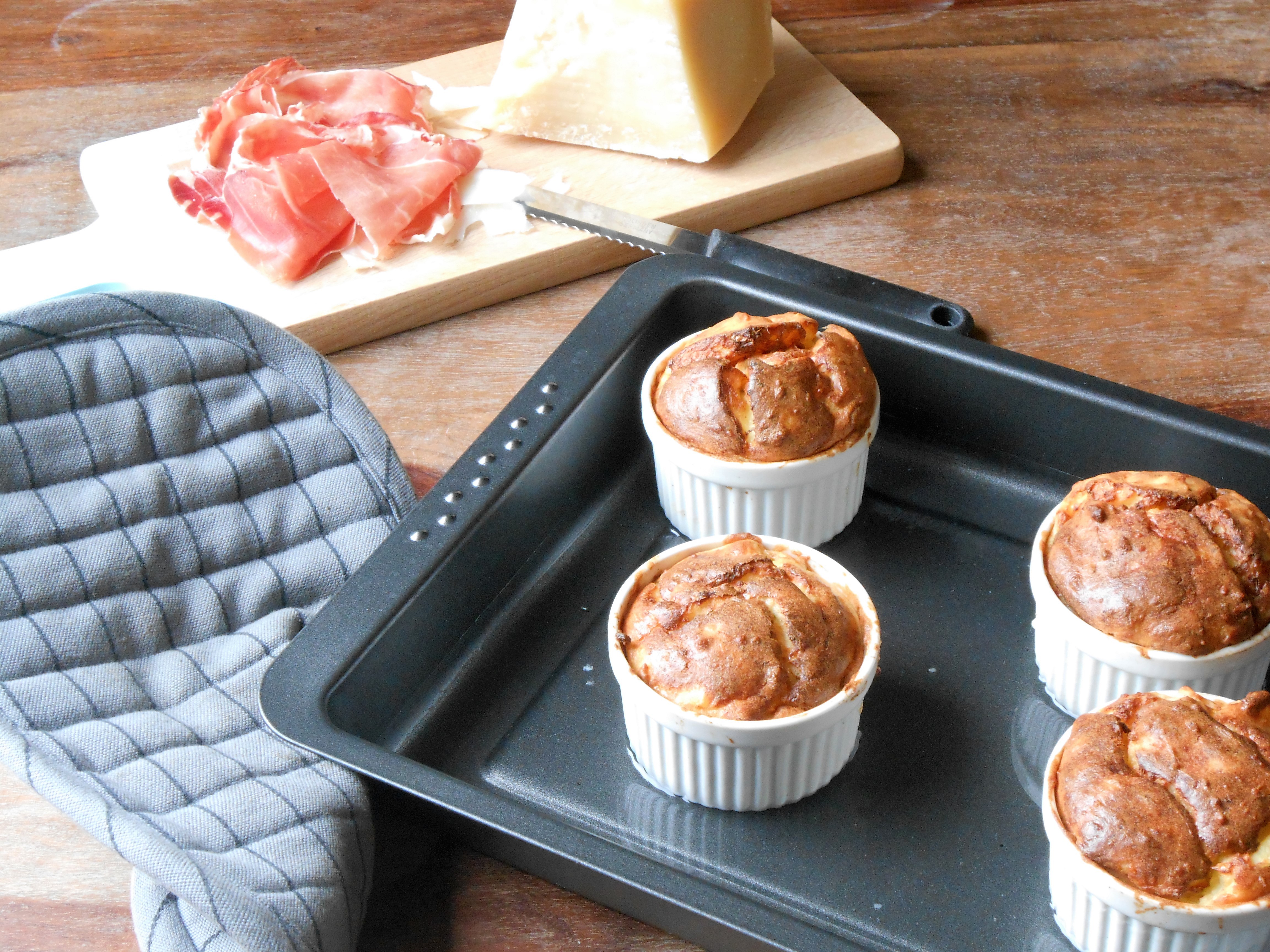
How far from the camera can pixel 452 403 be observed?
155 cm

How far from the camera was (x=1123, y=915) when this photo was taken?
92cm

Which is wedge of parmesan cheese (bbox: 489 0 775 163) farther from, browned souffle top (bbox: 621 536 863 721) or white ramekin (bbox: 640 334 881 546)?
browned souffle top (bbox: 621 536 863 721)

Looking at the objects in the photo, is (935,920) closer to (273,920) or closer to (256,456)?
(273,920)

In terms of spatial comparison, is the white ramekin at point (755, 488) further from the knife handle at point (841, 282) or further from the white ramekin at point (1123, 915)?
the white ramekin at point (1123, 915)

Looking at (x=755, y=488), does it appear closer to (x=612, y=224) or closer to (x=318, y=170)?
(x=612, y=224)

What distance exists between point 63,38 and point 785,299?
61.2 inches

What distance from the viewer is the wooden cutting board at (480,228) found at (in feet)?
5.44

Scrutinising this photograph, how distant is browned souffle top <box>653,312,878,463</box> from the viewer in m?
1.24

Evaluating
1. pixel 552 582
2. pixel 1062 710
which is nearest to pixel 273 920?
pixel 552 582

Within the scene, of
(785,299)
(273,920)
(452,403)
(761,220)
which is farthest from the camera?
(761,220)

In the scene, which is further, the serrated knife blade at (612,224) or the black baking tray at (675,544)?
the serrated knife blade at (612,224)

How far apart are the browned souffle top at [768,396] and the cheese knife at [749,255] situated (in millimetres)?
129

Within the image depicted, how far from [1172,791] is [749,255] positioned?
84 cm

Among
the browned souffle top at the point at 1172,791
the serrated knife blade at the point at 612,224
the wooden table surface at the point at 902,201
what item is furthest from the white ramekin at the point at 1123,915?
the serrated knife blade at the point at 612,224
